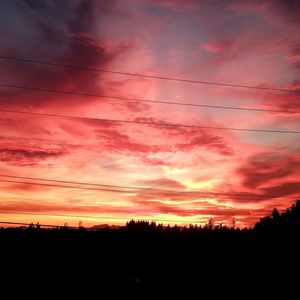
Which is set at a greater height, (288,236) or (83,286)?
(288,236)

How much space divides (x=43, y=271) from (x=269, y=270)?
15.7 m

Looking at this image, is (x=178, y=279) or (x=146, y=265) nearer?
(x=178, y=279)

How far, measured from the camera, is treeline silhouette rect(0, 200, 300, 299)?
24.5 meters

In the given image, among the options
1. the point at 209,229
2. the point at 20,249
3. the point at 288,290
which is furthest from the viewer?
the point at 209,229

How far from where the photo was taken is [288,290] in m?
24.3

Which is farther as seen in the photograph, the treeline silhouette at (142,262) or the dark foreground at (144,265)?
the treeline silhouette at (142,262)

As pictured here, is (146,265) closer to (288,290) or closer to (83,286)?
(83,286)

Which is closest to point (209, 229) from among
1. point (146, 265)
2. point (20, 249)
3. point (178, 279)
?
point (146, 265)

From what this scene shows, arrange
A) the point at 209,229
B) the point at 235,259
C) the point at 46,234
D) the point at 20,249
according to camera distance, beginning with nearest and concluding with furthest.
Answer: the point at 235,259 < the point at 20,249 < the point at 46,234 < the point at 209,229

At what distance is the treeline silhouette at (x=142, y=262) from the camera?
965 inches

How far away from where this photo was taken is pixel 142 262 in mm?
32062

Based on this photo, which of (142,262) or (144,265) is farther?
(142,262)

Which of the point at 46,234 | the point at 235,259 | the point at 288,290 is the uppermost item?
the point at 46,234

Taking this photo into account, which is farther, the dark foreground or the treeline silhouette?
the treeline silhouette
